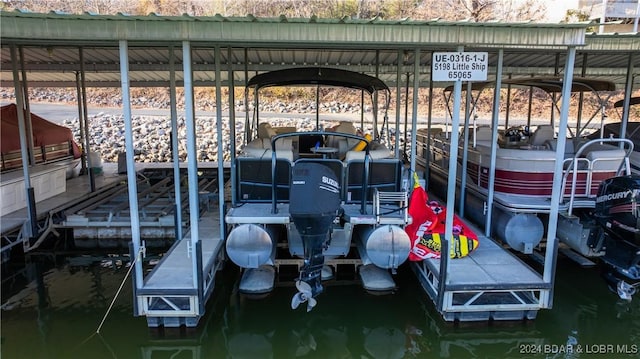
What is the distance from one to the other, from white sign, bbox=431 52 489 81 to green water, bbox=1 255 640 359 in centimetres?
267

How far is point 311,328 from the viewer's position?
4809 millimetres

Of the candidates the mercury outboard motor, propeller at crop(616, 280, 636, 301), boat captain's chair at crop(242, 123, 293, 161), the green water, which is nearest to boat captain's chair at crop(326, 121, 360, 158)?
boat captain's chair at crop(242, 123, 293, 161)

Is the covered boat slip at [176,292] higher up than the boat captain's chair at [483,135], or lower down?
lower down

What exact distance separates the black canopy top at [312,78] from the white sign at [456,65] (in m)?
3.04

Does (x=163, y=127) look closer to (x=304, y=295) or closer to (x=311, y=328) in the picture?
(x=311, y=328)

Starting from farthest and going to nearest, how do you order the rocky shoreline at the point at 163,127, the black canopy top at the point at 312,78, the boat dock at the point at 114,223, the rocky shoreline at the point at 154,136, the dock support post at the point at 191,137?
1. the rocky shoreline at the point at 163,127
2. the rocky shoreline at the point at 154,136
3. the boat dock at the point at 114,223
4. the black canopy top at the point at 312,78
5. the dock support post at the point at 191,137

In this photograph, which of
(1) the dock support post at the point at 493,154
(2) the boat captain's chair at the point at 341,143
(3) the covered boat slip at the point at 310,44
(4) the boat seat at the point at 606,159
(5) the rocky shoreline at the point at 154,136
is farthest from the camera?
(5) the rocky shoreline at the point at 154,136

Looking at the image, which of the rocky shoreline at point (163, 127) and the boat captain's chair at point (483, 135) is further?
the rocky shoreline at point (163, 127)

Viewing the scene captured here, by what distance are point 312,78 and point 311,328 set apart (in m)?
3.92

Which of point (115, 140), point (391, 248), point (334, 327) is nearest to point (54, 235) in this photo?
point (334, 327)

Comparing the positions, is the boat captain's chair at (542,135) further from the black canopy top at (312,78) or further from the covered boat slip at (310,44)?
the black canopy top at (312,78)

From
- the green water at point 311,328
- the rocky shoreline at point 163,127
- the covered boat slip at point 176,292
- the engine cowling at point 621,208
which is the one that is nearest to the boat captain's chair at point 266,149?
the covered boat slip at point 176,292

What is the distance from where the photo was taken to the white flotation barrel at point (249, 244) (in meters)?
4.78

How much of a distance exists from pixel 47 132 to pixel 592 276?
35.0ft
